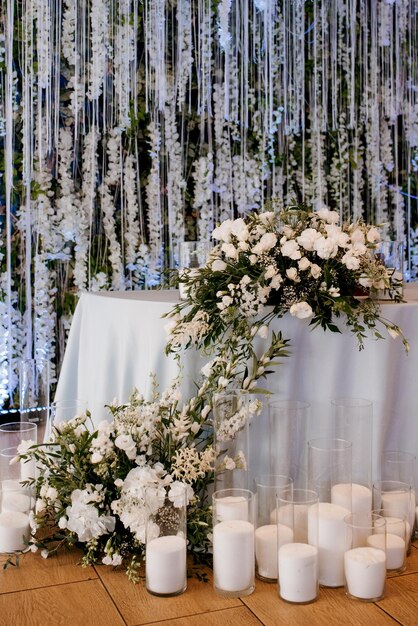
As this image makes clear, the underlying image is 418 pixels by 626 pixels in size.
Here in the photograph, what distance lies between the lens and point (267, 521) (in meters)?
1.98

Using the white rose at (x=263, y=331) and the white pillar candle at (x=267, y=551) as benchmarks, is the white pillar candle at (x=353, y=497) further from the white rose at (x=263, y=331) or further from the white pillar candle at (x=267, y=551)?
the white rose at (x=263, y=331)

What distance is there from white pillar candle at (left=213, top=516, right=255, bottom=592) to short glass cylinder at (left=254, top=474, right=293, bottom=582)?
87 millimetres

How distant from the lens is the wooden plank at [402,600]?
1731mm

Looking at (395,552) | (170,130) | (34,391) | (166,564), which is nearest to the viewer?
(166,564)

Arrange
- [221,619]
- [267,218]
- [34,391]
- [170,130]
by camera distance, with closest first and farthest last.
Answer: [221,619]
[267,218]
[34,391]
[170,130]

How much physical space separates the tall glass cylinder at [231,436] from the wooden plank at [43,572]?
44 centimetres

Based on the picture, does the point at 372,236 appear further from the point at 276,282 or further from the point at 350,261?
the point at 276,282

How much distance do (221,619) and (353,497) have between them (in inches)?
19.4

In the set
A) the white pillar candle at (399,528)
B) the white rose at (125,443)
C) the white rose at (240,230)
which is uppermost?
the white rose at (240,230)

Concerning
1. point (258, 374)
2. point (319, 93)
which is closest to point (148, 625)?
point (258, 374)

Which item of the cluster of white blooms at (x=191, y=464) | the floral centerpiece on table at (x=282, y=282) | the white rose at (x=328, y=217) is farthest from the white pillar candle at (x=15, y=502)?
the white rose at (x=328, y=217)

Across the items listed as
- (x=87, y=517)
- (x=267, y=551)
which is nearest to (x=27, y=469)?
(x=87, y=517)

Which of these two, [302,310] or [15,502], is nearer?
[302,310]

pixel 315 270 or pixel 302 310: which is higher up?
pixel 315 270
